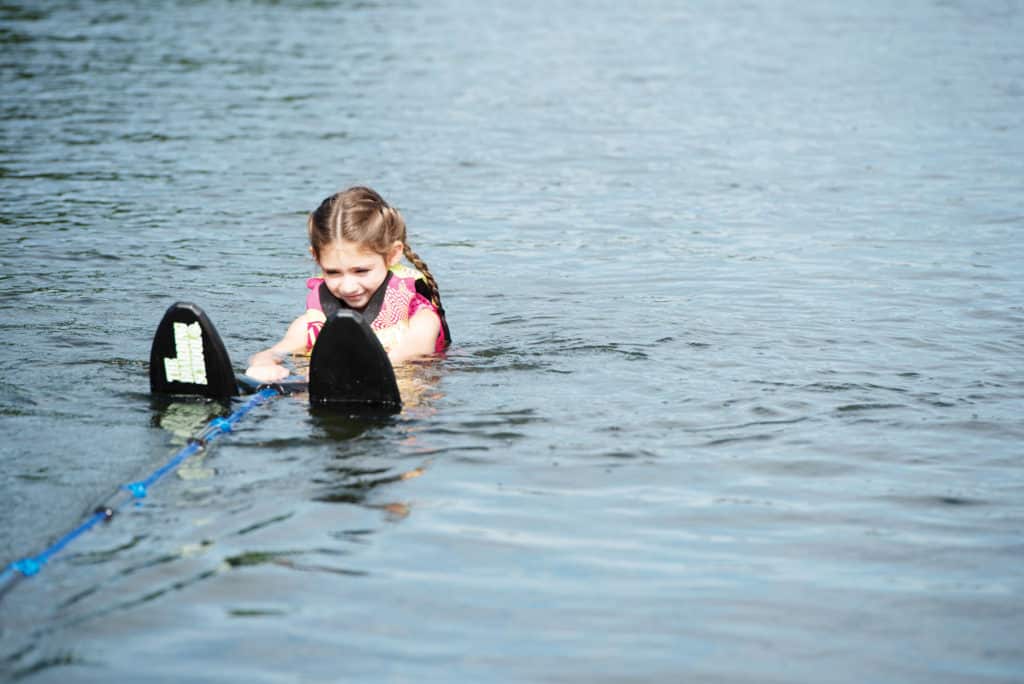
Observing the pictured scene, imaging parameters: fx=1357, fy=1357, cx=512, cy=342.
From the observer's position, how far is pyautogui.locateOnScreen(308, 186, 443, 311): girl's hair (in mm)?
6055

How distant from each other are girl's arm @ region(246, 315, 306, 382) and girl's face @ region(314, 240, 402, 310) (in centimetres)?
26

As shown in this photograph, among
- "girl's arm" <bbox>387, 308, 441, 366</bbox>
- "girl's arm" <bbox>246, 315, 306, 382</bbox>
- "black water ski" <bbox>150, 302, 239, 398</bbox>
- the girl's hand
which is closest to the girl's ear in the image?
"girl's arm" <bbox>387, 308, 441, 366</bbox>

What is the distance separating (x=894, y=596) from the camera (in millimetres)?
3939

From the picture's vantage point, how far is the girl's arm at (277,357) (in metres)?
5.88

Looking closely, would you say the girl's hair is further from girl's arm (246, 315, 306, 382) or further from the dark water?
the dark water

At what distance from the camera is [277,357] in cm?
639

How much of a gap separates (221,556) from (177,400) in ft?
5.81

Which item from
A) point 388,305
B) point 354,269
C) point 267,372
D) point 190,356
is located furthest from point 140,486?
point 388,305

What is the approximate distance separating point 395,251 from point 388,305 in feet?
0.85

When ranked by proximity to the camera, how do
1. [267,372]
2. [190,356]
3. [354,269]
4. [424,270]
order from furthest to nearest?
[424,270] < [354,269] < [267,372] < [190,356]

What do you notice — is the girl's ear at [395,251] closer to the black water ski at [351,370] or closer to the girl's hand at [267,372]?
the girl's hand at [267,372]

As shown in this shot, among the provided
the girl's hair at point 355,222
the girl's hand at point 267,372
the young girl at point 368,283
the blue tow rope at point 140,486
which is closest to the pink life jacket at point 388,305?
the young girl at point 368,283

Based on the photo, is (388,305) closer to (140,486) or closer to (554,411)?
(554,411)

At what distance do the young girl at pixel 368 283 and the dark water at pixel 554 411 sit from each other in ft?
0.78
